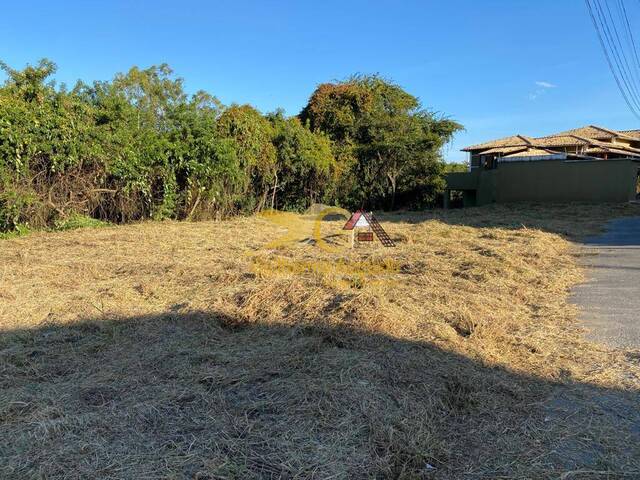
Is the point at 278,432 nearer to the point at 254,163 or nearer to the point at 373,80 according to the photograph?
the point at 254,163

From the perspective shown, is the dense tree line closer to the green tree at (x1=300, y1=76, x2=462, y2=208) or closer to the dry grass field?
the green tree at (x1=300, y1=76, x2=462, y2=208)

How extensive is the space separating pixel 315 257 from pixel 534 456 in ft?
A: 18.0

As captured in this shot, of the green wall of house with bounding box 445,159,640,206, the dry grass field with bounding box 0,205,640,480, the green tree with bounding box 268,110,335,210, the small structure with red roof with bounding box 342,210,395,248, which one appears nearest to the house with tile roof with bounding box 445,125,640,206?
the green wall of house with bounding box 445,159,640,206

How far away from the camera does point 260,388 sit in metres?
2.90

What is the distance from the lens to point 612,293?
5781 millimetres

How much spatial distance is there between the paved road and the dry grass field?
0.22 m

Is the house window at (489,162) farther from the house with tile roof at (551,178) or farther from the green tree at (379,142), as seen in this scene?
the green tree at (379,142)

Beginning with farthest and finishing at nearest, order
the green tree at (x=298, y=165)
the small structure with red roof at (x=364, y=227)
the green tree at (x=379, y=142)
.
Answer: the green tree at (x=379, y=142)
the green tree at (x=298, y=165)
the small structure with red roof at (x=364, y=227)

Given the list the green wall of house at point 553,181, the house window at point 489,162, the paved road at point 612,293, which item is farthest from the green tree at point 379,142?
the paved road at point 612,293

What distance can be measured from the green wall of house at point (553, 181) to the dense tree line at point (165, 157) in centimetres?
376

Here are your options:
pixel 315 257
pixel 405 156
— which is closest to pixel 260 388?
pixel 315 257

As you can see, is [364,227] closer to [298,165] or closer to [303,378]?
[303,378]

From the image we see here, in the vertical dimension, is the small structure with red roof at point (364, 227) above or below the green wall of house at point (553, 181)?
below

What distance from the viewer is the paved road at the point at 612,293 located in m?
4.30
